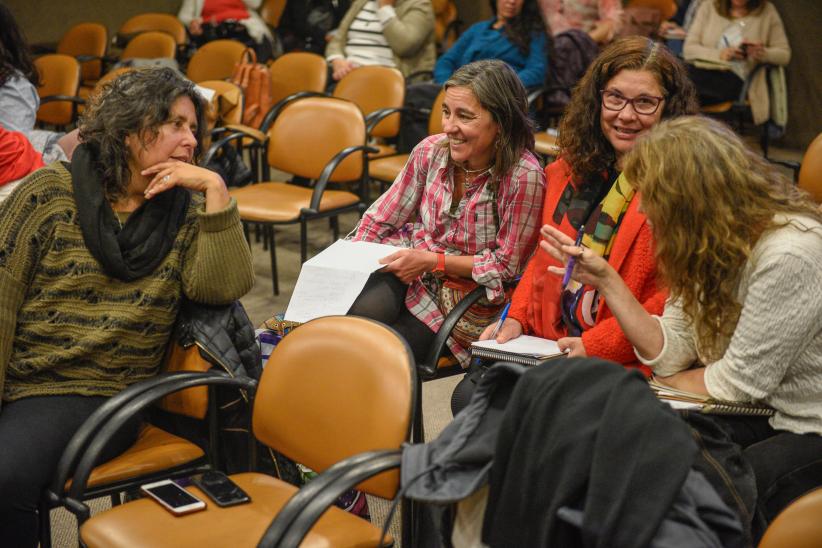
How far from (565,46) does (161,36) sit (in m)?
2.78

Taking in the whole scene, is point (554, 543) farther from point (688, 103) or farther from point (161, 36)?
point (161, 36)

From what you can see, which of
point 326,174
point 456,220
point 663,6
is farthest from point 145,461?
point 663,6

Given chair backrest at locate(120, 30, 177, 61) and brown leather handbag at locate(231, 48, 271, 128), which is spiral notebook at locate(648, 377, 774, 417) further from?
chair backrest at locate(120, 30, 177, 61)

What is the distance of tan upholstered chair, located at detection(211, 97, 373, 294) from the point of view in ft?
12.8

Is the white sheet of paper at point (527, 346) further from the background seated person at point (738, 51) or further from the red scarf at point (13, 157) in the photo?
the background seated person at point (738, 51)

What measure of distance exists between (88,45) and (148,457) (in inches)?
213

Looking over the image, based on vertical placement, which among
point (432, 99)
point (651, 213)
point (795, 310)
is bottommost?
point (432, 99)

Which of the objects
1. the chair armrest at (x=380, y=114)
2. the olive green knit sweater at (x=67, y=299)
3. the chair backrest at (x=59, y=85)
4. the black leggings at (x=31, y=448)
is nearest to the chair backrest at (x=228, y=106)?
the chair armrest at (x=380, y=114)

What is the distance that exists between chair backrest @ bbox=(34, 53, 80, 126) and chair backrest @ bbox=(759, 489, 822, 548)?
506 cm

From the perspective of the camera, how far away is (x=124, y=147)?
87.5 inches

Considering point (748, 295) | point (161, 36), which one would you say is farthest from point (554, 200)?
point (161, 36)

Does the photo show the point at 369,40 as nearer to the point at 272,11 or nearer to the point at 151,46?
the point at 151,46

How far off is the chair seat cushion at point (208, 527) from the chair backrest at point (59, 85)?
14.0 feet

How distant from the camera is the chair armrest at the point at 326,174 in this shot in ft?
12.7
